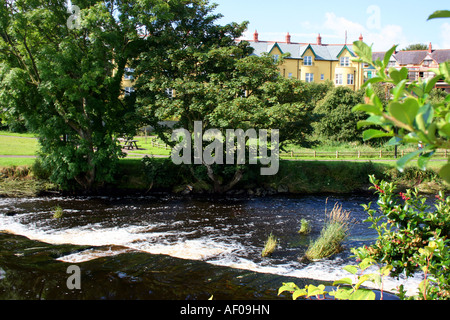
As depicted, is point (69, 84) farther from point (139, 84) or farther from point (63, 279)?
point (63, 279)

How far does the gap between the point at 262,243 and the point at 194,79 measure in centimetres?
1102

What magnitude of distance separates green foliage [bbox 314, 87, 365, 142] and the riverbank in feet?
43.4

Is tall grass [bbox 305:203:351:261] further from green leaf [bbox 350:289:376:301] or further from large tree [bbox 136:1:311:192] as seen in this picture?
green leaf [bbox 350:289:376:301]

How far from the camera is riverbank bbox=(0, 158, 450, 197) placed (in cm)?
2072

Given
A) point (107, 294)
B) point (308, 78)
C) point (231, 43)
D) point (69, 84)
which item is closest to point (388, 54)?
point (107, 294)

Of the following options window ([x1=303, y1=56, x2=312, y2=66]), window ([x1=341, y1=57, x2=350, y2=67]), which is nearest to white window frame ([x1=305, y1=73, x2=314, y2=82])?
window ([x1=303, y1=56, x2=312, y2=66])

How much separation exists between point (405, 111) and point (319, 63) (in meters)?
58.8

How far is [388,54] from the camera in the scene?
1811 millimetres

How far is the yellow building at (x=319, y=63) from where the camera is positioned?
182ft

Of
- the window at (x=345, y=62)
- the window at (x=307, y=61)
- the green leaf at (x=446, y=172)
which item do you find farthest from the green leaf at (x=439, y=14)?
the window at (x=345, y=62)

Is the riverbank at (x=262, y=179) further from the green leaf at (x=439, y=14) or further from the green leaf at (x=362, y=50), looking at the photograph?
the green leaf at (x=439, y=14)

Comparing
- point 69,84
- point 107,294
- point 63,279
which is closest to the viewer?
point 107,294

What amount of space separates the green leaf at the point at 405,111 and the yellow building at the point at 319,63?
55.1m

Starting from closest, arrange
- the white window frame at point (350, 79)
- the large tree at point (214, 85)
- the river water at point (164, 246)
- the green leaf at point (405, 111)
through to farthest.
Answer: the green leaf at point (405, 111) → the river water at point (164, 246) → the large tree at point (214, 85) → the white window frame at point (350, 79)
